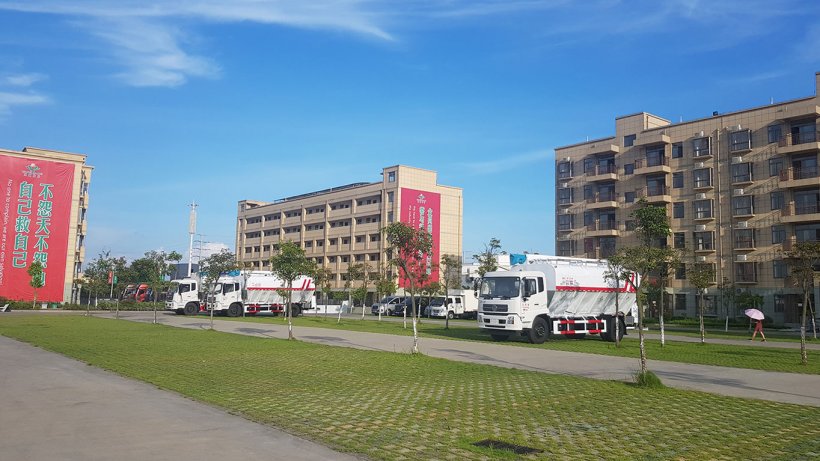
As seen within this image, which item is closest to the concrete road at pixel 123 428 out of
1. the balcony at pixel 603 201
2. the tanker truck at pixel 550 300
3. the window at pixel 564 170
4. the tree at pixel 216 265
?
the tanker truck at pixel 550 300

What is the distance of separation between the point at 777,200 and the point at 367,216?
5518 cm

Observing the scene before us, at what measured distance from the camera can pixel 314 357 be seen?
18.6 m

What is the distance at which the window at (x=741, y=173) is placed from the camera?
185 feet

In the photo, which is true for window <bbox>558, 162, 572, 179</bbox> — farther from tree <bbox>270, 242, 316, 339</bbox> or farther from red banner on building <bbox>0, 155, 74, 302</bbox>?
red banner on building <bbox>0, 155, 74, 302</bbox>

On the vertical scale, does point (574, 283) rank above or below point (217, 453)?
above

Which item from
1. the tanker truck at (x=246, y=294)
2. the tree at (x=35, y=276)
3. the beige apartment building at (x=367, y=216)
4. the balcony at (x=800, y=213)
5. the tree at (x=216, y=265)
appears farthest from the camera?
the beige apartment building at (x=367, y=216)

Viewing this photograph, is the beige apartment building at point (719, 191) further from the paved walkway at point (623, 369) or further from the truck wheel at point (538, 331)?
the paved walkway at point (623, 369)

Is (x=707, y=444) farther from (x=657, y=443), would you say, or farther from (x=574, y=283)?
(x=574, y=283)

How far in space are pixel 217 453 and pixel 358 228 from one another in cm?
8808

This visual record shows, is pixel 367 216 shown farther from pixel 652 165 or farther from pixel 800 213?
pixel 800 213

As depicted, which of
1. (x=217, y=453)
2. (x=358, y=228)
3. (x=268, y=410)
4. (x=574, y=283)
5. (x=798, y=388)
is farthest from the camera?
(x=358, y=228)

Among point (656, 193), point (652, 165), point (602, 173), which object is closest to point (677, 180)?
point (656, 193)

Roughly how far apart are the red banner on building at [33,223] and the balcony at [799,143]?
7398 cm

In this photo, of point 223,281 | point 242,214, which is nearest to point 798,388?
point 223,281
